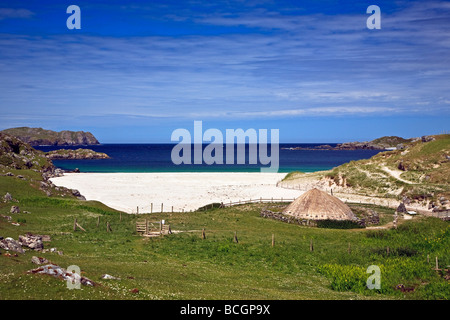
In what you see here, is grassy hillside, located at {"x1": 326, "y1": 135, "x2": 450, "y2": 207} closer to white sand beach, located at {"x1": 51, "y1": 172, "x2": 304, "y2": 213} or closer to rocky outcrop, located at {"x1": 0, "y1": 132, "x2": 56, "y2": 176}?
white sand beach, located at {"x1": 51, "y1": 172, "x2": 304, "y2": 213}

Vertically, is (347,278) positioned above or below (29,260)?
below

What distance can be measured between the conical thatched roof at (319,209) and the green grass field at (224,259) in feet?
14.6

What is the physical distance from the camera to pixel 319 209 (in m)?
57.5

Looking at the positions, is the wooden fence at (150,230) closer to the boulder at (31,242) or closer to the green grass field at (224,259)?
the green grass field at (224,259)

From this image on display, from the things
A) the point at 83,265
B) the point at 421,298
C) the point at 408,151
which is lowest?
the point at 421,298

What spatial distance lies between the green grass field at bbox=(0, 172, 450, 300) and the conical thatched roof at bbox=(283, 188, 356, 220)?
4.45 meters

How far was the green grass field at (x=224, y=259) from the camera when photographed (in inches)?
903

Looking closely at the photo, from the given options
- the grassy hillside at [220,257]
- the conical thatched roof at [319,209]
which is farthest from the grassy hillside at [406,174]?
the conical thatched roof at [319,209]

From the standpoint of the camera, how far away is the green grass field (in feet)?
75.3

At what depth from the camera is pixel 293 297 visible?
24625 mm

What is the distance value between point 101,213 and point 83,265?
110ft

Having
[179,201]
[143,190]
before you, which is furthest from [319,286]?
[143,190]

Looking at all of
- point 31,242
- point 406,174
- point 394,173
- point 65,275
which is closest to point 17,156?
point 31,242
